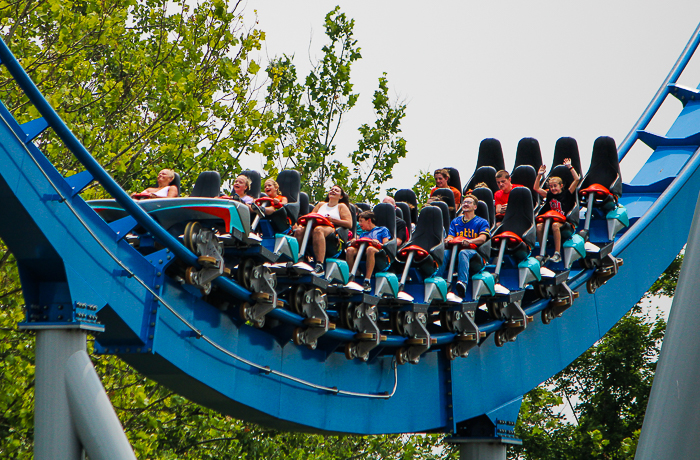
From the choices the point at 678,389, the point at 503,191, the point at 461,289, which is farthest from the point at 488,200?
the point at 678,389

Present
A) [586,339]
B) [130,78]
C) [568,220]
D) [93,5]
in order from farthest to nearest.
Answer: [130,78]
[586,339]
[93,5]
[568,220]

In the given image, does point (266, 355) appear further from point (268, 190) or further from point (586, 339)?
point (586, 339)

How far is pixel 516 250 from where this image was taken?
7.64 m

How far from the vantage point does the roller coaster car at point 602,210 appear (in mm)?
8781

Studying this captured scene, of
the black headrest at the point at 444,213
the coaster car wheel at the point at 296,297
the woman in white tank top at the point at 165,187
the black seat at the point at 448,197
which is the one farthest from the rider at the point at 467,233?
the woman in white tank top at the point at 165,187

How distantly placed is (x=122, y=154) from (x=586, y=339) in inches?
229

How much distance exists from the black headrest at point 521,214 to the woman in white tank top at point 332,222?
1.91 metres

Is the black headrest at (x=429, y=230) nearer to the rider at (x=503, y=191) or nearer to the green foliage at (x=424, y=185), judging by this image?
the rider at (x=503, y=191)

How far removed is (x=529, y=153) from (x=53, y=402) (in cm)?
810

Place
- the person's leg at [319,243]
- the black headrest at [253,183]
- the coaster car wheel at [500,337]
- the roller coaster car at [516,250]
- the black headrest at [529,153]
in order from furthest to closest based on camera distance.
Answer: the black headrest at [529,153]
the coaster car wheel at [500,337]
the roller coaster car at [516,250]
the black headrest at [253,183]
the person's leg at [319,243]

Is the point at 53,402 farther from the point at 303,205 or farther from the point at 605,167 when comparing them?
the point at 605,167

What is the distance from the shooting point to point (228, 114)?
11219 millimetres

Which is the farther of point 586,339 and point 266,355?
point 586,339

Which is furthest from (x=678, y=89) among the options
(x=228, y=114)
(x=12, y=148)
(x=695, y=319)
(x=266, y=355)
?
(x=695, y=319)
